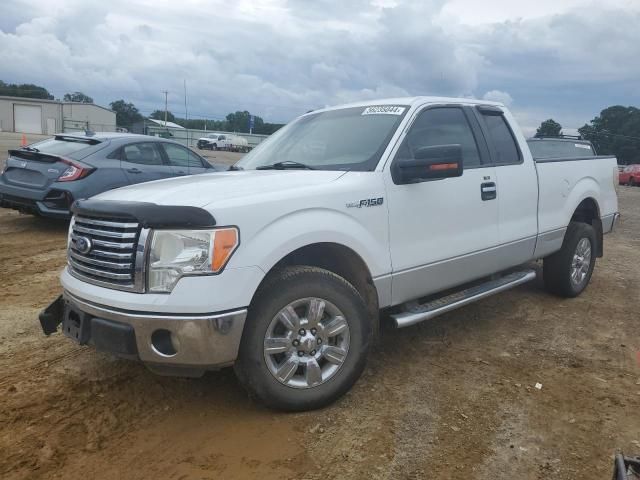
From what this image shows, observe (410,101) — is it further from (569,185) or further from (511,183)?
(569,185)

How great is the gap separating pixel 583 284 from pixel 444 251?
9.55 feet

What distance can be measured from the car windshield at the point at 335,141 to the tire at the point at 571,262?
2.69 meters

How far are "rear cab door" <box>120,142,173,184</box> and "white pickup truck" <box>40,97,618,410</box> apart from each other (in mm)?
4332

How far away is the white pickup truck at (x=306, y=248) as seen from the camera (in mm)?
2861

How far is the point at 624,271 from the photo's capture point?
7.55 metres

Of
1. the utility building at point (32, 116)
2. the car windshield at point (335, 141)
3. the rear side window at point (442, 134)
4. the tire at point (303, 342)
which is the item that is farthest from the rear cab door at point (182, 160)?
the utility building at point (32, 116)

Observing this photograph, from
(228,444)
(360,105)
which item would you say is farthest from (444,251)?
(228,444)

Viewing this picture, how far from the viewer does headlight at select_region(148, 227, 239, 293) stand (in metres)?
2.85

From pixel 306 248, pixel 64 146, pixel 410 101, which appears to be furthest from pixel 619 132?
pixel 306 248

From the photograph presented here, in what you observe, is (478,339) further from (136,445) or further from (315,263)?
(136,445)

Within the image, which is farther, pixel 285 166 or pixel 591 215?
pixel 591 215

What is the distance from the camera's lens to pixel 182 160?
9555mm

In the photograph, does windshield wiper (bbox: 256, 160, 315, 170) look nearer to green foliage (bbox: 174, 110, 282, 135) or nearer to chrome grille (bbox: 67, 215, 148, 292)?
chrome grille (bbox: 67, 215, 148, 292)

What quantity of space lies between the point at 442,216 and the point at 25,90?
10475cm
